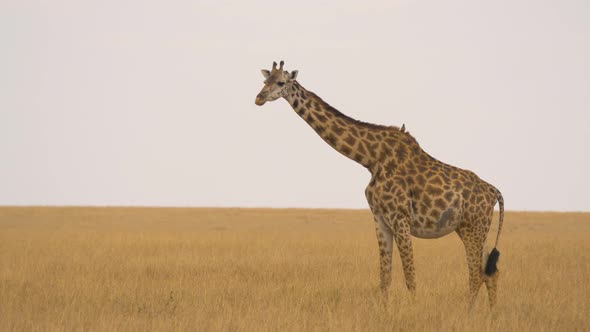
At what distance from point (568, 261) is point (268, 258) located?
24.5ft

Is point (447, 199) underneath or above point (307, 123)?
underneath

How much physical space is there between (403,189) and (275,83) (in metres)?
2.40

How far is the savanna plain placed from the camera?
876 cm

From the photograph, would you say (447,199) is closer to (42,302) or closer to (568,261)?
(42,302)

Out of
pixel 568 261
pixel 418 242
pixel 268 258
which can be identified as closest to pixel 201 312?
pixel 268 258

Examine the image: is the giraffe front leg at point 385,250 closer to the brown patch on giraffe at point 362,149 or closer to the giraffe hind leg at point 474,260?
the brown patch on giraffe at point 362,149

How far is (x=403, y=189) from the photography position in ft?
31.2

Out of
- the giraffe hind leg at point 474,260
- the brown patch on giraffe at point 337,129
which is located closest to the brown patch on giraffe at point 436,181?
the giraffe hind leg at point 474,260

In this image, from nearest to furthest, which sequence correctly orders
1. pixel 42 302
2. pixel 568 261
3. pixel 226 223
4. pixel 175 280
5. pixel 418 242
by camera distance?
pixel 42 302 < pixel 175 280 < pixel 568 261 < pixel 418 242 < pixel 226 223

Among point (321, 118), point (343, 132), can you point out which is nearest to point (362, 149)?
point (343, 132)

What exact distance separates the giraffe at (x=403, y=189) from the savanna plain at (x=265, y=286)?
27.1 inches

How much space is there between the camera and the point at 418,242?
2216cm

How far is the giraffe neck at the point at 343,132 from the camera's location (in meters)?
9.84

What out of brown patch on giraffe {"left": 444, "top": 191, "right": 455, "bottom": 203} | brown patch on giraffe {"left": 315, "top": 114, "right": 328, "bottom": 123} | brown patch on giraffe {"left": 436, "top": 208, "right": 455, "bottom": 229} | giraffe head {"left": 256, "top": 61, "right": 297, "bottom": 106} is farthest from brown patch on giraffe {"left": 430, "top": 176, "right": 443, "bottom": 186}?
giraffe head {"left": 256, "top": 61, "right": 297, "bottom": 106}
